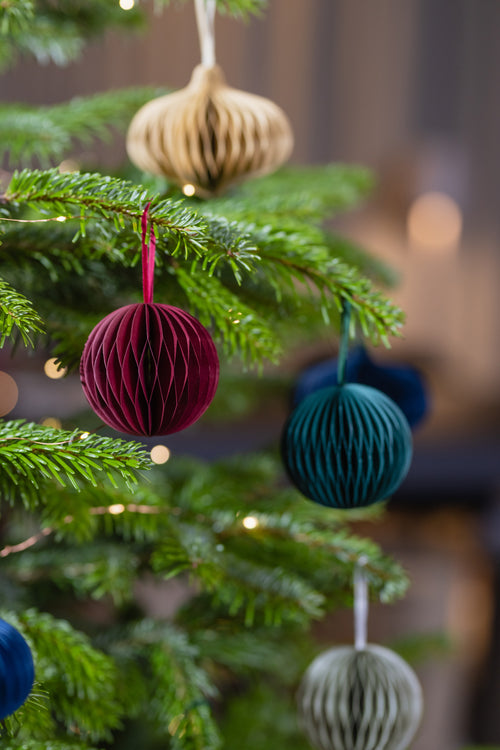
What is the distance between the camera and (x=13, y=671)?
0.92 ft

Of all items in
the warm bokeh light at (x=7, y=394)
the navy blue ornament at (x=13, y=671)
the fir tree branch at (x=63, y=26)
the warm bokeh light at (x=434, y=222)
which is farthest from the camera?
the warm bokeh light at (x=434, y=222)

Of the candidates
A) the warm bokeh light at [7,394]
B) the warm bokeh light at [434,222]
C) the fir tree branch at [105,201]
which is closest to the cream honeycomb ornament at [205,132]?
the fir tree branch at [105,201]

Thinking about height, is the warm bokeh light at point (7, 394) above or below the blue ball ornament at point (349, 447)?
below

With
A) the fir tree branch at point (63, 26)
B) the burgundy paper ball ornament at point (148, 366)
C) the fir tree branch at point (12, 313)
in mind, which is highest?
the fir tree branch at point (63, 26)

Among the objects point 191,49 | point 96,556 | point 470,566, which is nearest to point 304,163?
point 191,49

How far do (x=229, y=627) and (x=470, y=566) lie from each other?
1.11 meters

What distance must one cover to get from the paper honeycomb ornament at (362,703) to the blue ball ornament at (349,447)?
135 millimetres

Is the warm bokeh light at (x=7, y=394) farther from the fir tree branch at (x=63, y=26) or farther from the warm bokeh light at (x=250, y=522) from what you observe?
the warm bokeh light at (x=250, y=522)

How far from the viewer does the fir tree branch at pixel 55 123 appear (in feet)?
1.53

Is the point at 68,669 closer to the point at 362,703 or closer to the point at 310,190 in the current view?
the point at 362,703

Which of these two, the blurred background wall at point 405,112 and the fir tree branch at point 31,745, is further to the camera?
the blurred background wall at point 405,112

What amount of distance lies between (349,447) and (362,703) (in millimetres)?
174

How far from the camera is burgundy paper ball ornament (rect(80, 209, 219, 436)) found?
0.29 meters

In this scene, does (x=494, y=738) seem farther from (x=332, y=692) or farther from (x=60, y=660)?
(x=60, y=660)
